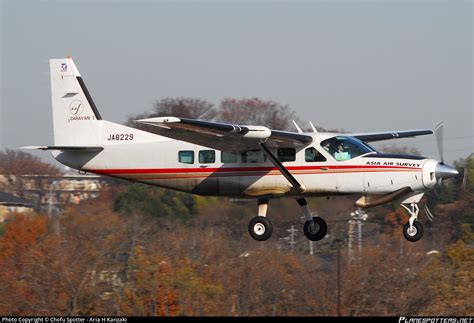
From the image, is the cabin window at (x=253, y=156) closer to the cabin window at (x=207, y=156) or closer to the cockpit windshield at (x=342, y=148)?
the cabin window at (x=207, y=156)

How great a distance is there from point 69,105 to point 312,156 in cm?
777

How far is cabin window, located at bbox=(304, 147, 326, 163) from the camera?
22.9 metres

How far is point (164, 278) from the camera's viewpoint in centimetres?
4188

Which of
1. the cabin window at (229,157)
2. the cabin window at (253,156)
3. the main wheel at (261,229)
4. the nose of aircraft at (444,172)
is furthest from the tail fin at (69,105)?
the nose of aircraft at (444,172)

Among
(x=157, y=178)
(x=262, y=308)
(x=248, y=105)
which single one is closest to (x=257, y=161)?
(x=157, y=178)

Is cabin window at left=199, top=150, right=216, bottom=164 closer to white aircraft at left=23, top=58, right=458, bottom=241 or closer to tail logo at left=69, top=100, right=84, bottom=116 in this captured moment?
white aircraft at left=23, top=58, right=458, bottom=241

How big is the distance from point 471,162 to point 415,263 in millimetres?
6555

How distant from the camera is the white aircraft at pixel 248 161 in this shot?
22.2 meters

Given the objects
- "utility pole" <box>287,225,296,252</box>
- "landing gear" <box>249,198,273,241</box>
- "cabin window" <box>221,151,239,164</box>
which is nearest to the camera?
"cabin window" <box>221,151,239,164</box>

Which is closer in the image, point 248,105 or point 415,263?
point 415,263

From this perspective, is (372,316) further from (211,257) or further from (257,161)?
(257,161)

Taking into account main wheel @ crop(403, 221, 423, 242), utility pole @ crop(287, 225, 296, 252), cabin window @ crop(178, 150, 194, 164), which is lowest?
utility pole @ crop(287, 225, 296, 252)

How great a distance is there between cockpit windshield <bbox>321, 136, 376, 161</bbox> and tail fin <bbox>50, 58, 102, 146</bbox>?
7083 mm

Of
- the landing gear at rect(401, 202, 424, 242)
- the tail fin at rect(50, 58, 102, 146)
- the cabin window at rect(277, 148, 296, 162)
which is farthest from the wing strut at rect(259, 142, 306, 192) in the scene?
the tail fin at rect(50, 58, 102, 146)
